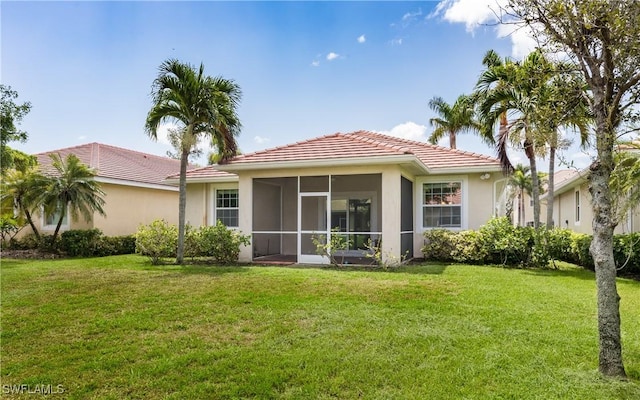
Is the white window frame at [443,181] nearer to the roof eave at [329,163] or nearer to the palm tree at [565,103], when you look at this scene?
the roof eave at [329,163]

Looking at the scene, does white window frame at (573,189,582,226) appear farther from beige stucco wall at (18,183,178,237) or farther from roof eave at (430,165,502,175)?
beige stucco wall at (18,183,178,237)

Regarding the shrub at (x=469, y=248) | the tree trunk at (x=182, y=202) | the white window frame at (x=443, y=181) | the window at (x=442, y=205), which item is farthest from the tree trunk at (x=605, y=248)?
the tree trunk at (x=182, y=202)

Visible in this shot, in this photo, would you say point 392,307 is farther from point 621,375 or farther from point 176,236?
point 176,236

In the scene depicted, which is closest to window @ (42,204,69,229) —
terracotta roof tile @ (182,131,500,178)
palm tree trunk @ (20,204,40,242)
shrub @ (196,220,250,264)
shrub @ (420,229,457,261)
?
palm tree trunk @ (20,204,40,242)

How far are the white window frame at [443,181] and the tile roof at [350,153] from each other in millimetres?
574

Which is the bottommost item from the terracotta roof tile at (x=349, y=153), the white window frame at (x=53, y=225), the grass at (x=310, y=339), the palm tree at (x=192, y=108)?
the grass at (x=310, y=339)

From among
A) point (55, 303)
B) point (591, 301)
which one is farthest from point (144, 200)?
point (591, 301)

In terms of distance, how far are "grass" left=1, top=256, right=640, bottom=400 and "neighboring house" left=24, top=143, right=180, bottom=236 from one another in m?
9.02

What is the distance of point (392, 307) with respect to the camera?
7062 mm

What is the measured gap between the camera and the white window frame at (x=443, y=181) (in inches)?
569

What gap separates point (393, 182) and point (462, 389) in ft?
27.6

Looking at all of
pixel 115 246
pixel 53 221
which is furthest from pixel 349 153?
pixel 53 221

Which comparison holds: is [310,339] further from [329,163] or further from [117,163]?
[117,163]

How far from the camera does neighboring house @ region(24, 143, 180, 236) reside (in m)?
18.0
